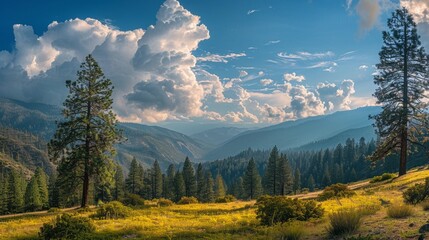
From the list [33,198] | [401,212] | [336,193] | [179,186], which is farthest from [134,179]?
[401,212]

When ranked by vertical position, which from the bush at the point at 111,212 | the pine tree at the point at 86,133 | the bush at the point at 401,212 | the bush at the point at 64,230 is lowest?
the bush at the point at 111,212

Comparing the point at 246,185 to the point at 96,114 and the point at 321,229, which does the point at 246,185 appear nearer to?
the point at 96,114

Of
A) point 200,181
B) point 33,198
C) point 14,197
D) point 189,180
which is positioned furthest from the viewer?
point 200,181

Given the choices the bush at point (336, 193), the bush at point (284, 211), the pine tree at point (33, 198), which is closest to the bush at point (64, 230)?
the bush at point (284, 211)

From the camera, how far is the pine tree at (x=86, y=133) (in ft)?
99.5

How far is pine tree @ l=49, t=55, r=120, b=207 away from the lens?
99.5 feet

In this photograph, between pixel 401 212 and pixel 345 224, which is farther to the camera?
pixel 401 212

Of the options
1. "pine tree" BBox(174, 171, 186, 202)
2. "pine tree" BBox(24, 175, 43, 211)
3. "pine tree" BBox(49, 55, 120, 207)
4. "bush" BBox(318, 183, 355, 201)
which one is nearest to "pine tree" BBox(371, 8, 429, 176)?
"bush" BBox(318, 183, 355, 201)

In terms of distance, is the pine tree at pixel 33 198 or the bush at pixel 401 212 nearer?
the bush at pixel 401 212

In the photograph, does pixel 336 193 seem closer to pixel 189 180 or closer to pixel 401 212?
pixel 401 212

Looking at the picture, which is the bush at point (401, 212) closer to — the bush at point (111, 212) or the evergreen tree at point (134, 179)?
the bush at point (111, 212)

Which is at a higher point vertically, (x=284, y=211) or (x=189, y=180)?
(x=284, y=211)

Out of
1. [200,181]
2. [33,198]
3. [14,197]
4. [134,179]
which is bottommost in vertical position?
[33,198]

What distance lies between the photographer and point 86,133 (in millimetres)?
30484
